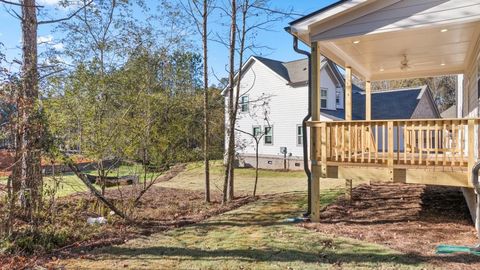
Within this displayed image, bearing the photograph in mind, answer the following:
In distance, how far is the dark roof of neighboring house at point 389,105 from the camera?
19.1 meters

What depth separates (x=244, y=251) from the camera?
5.02 m

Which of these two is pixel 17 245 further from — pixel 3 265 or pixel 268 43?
pixel 268 43

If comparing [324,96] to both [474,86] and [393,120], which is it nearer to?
[474,86]

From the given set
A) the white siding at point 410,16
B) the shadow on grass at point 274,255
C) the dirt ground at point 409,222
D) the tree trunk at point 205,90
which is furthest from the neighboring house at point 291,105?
the shadow on grass at point 274,255

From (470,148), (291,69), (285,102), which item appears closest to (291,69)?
(291,69)

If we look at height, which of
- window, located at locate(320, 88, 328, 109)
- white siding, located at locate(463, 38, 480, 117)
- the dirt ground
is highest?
window, located at locate(320, 88, 328, 109)

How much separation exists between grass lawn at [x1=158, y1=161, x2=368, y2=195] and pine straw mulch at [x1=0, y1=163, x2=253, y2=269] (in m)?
1.10

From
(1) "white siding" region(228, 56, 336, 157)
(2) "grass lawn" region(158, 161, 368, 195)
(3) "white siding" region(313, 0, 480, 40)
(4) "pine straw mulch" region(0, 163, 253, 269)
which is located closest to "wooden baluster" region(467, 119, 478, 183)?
(3) "white siding" region(313, 0, 480, 40)

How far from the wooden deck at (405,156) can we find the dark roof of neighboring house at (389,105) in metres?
11.9

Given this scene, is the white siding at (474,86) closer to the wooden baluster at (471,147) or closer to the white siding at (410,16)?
the white siding at (410,16)

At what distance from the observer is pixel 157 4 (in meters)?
9.41

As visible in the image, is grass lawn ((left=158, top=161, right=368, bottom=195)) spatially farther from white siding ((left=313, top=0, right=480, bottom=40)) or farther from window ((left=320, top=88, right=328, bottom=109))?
white siding ((left=313, top=0, right=480, bottom=40))

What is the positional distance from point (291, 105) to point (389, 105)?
19.9 ft

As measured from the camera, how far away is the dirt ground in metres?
4.94
